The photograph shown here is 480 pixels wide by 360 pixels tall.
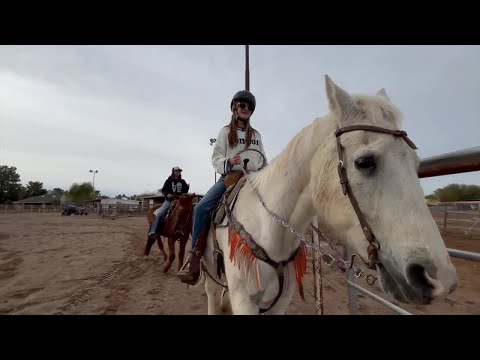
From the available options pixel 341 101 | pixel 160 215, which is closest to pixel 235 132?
pixel 341 101

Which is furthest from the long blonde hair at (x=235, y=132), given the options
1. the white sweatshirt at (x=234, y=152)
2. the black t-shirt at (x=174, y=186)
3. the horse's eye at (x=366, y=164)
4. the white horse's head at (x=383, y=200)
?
the black t-shirt at (x=174, y=186)

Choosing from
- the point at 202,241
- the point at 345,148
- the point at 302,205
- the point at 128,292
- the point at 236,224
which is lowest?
the point at 128,292

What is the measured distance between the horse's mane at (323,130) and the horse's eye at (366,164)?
210 mm

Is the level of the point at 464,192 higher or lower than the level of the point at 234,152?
lower

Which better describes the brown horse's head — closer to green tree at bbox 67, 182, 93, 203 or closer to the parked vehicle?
the parked vehicle

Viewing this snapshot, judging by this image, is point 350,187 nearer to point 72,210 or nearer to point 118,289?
point 118,289

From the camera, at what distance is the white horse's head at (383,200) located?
1.11 meters

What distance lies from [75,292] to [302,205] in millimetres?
5865

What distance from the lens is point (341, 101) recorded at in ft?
5.02

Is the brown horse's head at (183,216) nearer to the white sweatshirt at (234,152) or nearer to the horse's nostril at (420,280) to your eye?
the white sweatshirt at (234,152)

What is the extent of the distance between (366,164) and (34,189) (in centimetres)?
11817
